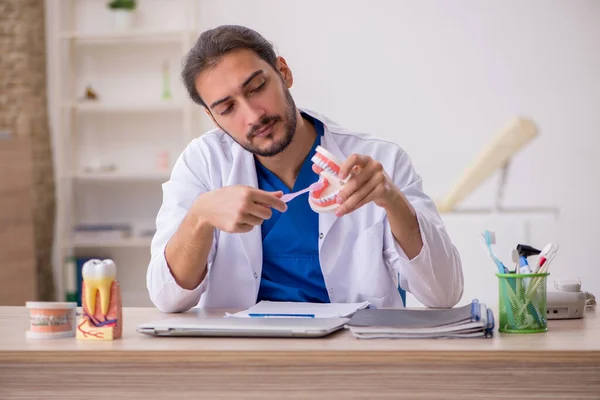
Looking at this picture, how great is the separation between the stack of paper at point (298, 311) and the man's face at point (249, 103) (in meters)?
0.39

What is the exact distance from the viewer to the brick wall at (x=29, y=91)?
15.3ft

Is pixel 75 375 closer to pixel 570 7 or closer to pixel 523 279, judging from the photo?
pixel 523 279

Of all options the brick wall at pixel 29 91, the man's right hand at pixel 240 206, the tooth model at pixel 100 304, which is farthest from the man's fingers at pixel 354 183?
the brick wall at pixel 29 91

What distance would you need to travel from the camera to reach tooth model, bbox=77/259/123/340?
4.27ft

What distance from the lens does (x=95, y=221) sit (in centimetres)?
501

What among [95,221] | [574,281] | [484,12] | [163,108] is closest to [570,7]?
[484,12]

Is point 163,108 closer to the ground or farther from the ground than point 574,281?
farther from the ground

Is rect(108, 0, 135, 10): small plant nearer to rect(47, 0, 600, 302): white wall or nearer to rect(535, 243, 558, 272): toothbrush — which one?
rect(47, 0, 600, 302): white wall

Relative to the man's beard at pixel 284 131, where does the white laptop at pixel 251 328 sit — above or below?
below

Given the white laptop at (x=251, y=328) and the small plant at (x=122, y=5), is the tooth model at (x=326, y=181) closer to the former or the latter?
the white laptop at (x=251, y=328)

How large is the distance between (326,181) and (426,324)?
31 centimetres

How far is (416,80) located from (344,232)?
312 centimetres

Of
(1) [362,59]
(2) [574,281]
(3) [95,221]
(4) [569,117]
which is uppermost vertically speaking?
(1) [362,59]

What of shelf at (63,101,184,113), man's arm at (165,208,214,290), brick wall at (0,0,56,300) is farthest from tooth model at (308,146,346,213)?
brick wall at (0,0,56,300)
